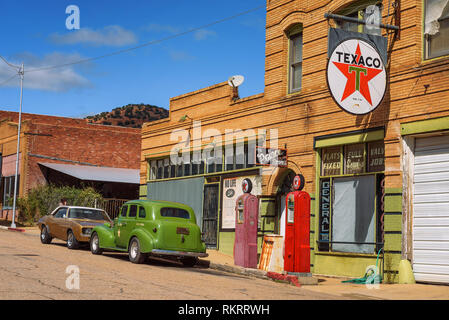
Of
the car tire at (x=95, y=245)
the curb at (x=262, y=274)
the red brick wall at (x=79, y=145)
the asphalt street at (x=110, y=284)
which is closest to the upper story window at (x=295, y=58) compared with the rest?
the curb at (x=262, y=274)

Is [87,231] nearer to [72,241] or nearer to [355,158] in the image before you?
[72,241]

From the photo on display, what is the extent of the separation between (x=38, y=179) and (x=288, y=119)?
24.1 m

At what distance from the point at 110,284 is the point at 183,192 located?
1327cm

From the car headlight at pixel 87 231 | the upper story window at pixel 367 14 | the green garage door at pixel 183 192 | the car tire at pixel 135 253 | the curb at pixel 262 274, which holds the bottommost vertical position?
the curb at pixel 262 274

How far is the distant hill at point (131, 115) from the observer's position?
77.4m

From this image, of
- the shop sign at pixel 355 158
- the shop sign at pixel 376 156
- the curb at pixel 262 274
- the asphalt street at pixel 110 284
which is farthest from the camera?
the shop sign at pixel 355 158

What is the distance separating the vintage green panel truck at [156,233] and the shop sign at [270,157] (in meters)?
2.58

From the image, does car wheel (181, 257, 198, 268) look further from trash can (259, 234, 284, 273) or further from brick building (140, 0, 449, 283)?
brick building (140, 0, 449, 283)

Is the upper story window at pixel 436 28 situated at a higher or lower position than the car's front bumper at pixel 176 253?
higher

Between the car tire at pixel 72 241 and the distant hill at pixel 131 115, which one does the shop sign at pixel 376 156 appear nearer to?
the car tire at pixel 72 241

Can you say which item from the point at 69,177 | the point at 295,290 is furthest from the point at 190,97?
the point at 69,177

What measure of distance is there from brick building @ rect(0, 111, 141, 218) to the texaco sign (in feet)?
76.2

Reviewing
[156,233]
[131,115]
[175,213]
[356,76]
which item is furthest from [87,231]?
[131,115]

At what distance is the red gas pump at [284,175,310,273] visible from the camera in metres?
14.7
